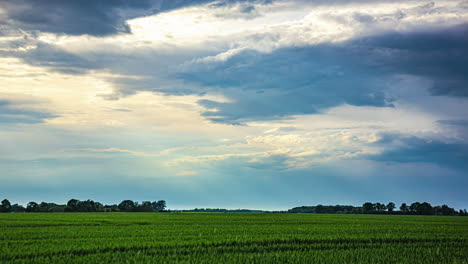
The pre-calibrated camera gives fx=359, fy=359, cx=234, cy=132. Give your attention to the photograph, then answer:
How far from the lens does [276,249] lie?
2014cm

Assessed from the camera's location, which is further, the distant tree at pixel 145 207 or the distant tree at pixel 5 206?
the distant tree at pixel 145 207

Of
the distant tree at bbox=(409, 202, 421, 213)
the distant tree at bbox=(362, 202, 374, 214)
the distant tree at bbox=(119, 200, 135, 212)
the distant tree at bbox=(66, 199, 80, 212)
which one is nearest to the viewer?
the distant tree at bbox=(66, 199, 80, 212)

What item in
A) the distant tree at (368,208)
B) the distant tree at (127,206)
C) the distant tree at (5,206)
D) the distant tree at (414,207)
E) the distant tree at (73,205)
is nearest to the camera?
the distant tree at (5,206)

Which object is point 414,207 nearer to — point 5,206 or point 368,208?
point 368,208

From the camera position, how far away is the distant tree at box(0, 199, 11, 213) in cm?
13238

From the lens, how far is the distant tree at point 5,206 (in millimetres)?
132375

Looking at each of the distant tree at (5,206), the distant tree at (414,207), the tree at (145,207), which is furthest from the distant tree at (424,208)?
the distant tree at (5,206)

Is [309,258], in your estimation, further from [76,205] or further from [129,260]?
[76,205]

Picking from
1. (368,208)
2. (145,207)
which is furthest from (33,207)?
(368,208)

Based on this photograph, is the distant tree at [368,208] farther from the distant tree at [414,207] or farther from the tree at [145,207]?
the tree at [145,207]

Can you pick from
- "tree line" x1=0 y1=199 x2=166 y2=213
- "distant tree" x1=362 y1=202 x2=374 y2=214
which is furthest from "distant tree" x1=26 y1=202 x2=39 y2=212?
"distant tree" x1=362 y1=202 x2=374 y2=214

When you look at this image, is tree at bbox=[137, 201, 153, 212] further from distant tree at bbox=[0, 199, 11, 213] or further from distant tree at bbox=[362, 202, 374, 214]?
distant tree at bbox=[362, 202, 374, 214]

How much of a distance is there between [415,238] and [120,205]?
494 feet

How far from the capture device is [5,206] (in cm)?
13325
